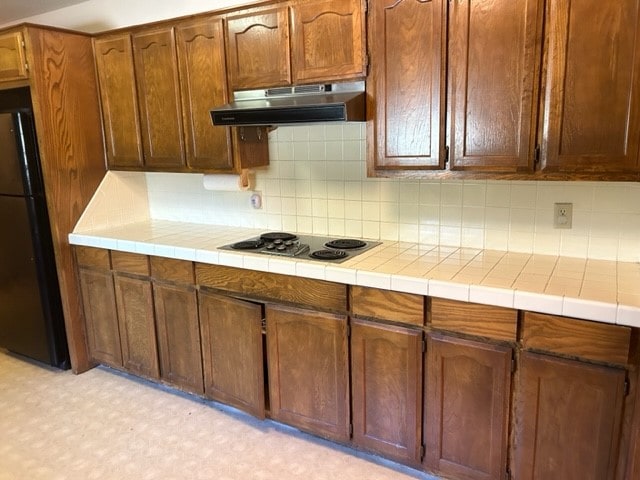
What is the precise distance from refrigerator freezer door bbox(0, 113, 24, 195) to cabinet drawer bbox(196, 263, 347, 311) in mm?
1328

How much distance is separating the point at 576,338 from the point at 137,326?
90.6 inches

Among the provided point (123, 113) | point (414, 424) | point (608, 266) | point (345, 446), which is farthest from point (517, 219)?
point (123, 113)

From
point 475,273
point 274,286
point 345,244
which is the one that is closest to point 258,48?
point 345,244

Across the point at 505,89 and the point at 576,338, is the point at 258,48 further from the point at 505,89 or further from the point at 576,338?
the point at 576,338

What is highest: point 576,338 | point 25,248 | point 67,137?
point 67,137

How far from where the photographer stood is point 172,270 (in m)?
2.64

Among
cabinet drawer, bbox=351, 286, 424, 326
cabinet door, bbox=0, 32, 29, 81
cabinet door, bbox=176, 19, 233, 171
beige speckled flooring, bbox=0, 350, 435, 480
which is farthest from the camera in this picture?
cabinet door, bbox=0, 32, 29, 81

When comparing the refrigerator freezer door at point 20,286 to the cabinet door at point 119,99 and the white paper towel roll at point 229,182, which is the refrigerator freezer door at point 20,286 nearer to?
the cabinet door at point 119,99

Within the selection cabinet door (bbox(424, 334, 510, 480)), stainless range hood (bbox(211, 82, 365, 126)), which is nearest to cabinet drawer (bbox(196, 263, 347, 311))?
cabinet door (bbox(424, 334, 510, 480))

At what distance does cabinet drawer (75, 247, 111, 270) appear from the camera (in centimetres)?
293

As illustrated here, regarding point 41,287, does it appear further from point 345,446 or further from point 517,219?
point 517,219

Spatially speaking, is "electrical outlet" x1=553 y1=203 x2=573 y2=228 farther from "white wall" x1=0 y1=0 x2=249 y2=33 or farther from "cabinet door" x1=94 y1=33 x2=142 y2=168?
"cabinet door" x1=94 y1=33 x2=142 y2=168

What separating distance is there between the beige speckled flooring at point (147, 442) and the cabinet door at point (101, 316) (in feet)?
0.65

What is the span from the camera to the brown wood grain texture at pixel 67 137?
2.78 metres
